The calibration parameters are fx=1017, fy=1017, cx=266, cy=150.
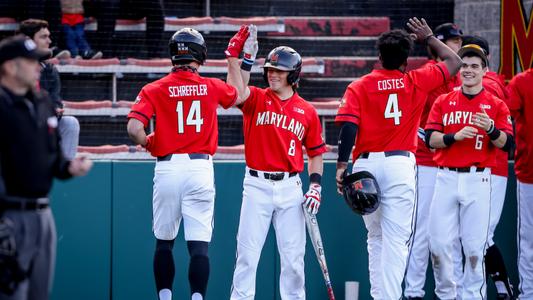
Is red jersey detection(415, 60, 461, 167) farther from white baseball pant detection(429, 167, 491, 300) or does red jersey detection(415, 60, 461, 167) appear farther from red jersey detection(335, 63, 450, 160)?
red jersey detection(335, 63, 450, 160)

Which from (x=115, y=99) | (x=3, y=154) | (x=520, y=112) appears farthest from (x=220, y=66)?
(x=3, y=154)

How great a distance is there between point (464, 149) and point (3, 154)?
12.9ft

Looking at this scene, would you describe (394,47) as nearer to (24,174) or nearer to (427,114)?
(427,114)

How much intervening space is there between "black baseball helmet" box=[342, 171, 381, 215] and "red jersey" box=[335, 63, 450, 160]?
265 millimetres

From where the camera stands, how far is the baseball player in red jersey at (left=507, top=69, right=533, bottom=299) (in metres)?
8.70

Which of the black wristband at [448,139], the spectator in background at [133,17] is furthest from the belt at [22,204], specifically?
the spectator in background at [133,17]

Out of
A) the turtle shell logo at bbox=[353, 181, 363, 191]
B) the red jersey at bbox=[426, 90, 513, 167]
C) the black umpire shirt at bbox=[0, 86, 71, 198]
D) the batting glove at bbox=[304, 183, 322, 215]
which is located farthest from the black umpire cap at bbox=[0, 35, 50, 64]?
the red jersey at bbox=[426, 90, 513, 167]

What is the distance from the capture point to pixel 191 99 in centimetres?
738

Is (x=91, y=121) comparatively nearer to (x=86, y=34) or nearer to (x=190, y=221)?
(x=86, y=34)

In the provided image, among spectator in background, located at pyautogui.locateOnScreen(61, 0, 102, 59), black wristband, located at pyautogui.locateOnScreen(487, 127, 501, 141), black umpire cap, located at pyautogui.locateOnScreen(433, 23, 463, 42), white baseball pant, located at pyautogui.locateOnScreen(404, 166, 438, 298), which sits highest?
spectator in background, located at pyautogui.locateOnScreen(61, 0, 102, 59)

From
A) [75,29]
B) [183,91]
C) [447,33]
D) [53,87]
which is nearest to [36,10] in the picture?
[75,29]

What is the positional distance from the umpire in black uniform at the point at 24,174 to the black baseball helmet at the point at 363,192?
2.55m

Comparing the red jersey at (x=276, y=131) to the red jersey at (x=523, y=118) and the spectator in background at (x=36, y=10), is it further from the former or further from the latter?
the spectator in background at (x=36, y=10)

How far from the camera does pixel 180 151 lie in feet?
24.2
